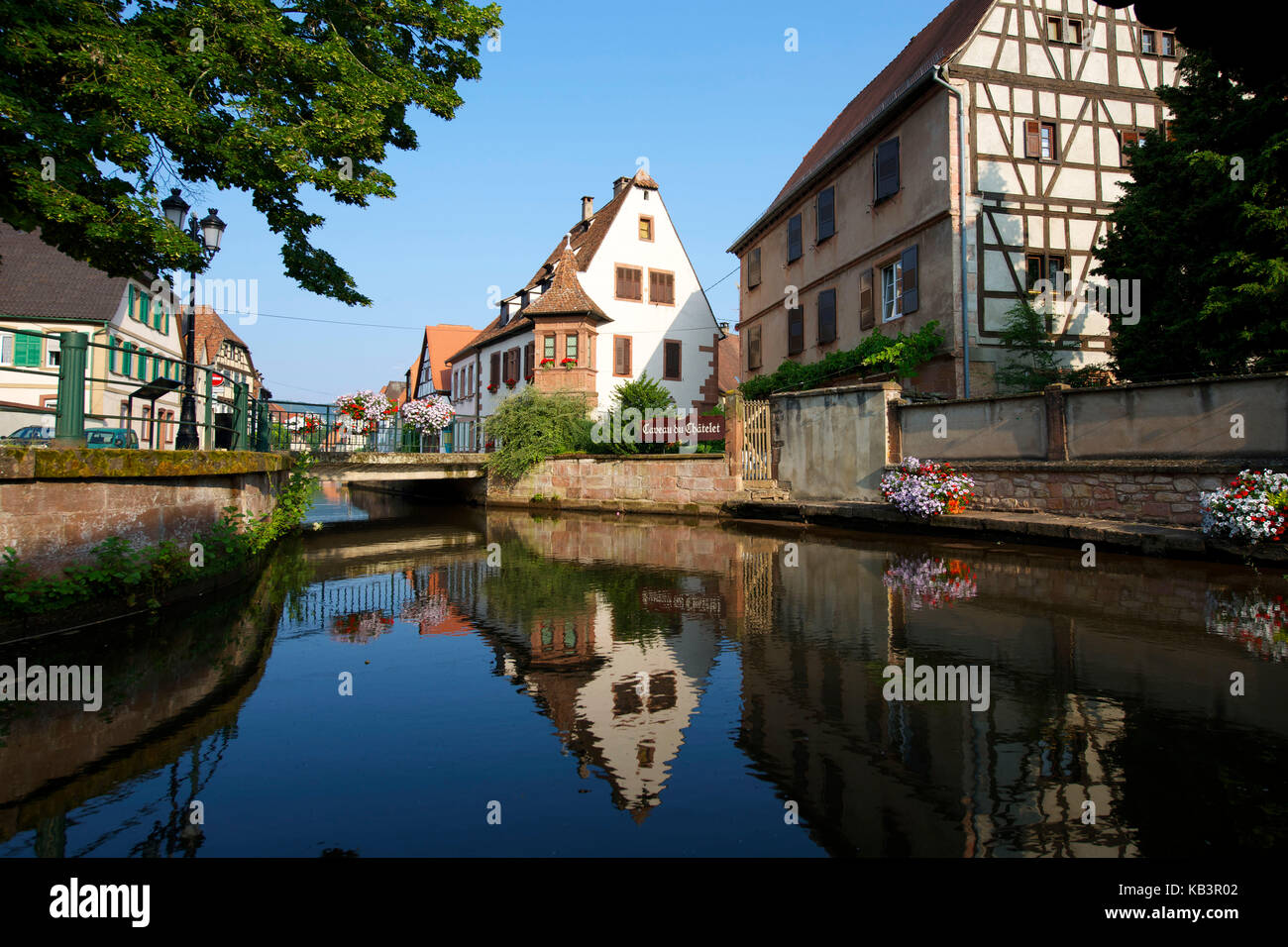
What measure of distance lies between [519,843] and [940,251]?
19907 mm

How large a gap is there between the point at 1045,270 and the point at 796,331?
29.2 ft

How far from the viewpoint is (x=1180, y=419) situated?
11.7 m

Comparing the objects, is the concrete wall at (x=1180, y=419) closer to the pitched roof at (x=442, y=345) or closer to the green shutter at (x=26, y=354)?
the green shutter at (x=26, y=354)

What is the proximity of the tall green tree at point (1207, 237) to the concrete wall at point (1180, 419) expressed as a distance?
1335 millimetres

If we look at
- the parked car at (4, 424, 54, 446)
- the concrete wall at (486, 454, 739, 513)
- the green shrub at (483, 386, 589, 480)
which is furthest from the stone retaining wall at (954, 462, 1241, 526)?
the parked car at (4, 424, 54, 446)

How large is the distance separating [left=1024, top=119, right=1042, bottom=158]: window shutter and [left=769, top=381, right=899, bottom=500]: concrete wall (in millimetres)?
8602

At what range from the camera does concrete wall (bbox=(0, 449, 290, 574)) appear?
21.1ft

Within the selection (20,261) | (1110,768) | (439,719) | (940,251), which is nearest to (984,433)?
(940,251)

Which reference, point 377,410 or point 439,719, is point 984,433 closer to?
point 439,719

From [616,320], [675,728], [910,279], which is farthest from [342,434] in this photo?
[675,728]

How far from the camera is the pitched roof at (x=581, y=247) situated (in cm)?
3416

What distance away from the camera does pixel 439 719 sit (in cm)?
454

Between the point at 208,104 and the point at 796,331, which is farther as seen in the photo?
the point at 796,331

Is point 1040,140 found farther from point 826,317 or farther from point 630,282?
point 630,282
